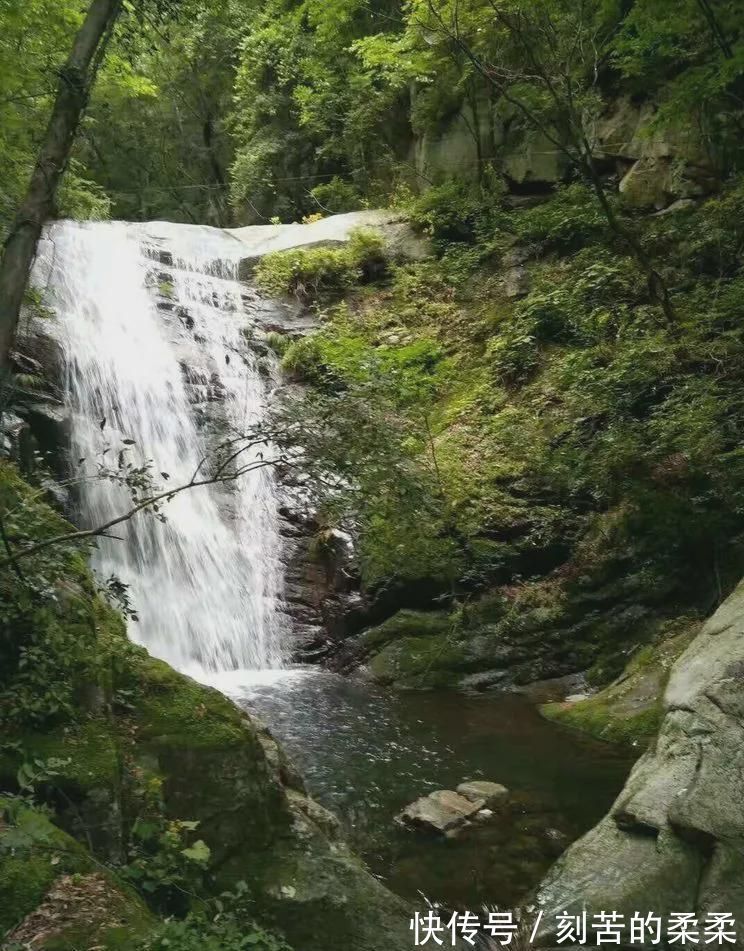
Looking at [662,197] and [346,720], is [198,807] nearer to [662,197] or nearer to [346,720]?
[346,720]

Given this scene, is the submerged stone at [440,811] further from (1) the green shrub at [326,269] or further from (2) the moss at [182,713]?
(1) the green shrub at [326,269]

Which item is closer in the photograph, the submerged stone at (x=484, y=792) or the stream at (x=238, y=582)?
the stream at (x=238, y=582)

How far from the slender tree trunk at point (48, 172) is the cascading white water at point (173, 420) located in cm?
390

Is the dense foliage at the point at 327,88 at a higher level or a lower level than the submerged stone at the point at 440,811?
higher

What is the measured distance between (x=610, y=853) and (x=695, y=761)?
2.49 ft

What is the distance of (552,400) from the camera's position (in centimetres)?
1172

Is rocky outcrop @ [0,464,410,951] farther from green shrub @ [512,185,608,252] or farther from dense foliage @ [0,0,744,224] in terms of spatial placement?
green shrub @ [512,185,608,252]

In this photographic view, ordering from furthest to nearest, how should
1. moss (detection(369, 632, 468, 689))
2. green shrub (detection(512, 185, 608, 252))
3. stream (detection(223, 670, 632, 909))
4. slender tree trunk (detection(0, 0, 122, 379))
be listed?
1. green shrub (detection(512, 185, 608, 252))
2. moss (detection(369, 632, 468, 689))
3. stream (detection(223, 670, 632, 909))
4. slender tree trunk (detection(0, 0, 122, 379))

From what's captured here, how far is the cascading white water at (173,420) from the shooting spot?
10.3m

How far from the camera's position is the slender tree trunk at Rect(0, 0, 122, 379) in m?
4.15

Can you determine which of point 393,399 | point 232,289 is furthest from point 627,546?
point 232,289

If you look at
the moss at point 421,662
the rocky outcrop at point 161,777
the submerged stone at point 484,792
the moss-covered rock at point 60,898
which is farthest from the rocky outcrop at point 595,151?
the moss-covered rock at point 60,898

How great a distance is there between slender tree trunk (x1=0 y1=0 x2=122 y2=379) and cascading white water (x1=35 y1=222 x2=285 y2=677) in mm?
3898

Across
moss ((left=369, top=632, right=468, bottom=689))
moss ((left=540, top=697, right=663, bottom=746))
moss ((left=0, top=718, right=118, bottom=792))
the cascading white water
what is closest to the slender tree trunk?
moss ((left=0, top=718, right=118, bottom=792))
